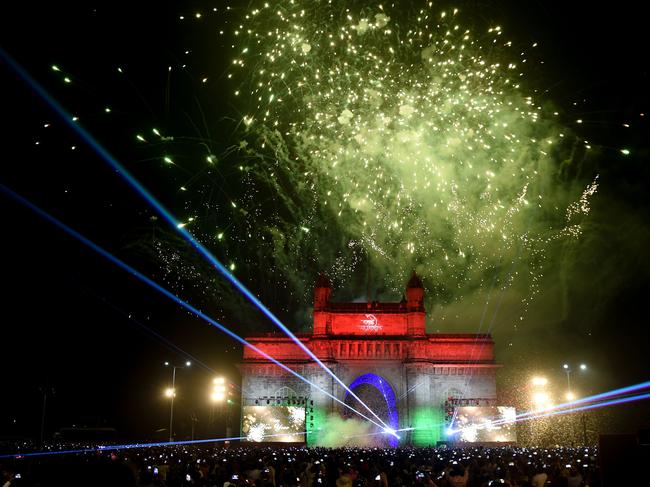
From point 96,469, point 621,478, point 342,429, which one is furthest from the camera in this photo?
point 342,429

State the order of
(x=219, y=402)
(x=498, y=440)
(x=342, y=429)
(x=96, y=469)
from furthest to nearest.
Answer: (x=219, y=402), (x=342, y=429), (x=498, y=440), (x=96, y=469)

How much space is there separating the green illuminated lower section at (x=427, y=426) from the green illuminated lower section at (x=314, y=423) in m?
7.86

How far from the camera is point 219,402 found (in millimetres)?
58000

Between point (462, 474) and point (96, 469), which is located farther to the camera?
point (462, 474)

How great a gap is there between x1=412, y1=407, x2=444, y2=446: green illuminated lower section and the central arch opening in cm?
172

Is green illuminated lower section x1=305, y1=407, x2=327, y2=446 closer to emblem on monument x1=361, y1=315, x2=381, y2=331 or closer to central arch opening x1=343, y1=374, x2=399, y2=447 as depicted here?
central arch opening x1=343, y1=374, x2=399, y2=447

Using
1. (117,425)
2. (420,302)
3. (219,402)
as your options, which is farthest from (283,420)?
(420,302)

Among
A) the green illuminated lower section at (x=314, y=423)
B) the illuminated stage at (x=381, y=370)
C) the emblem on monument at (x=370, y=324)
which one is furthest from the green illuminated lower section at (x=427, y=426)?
the emblem on monument at (x=370, y=324)

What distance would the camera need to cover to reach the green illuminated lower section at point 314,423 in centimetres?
5397

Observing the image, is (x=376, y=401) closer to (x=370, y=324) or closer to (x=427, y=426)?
(x=427, y=426)

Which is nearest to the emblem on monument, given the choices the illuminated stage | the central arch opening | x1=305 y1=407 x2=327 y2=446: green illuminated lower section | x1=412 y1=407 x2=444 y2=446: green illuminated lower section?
the illuminated stage

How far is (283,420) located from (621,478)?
46.9 metres

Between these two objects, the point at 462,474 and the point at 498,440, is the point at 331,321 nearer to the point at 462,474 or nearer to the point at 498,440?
the point at 498,440

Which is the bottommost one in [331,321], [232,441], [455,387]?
[232,441]
